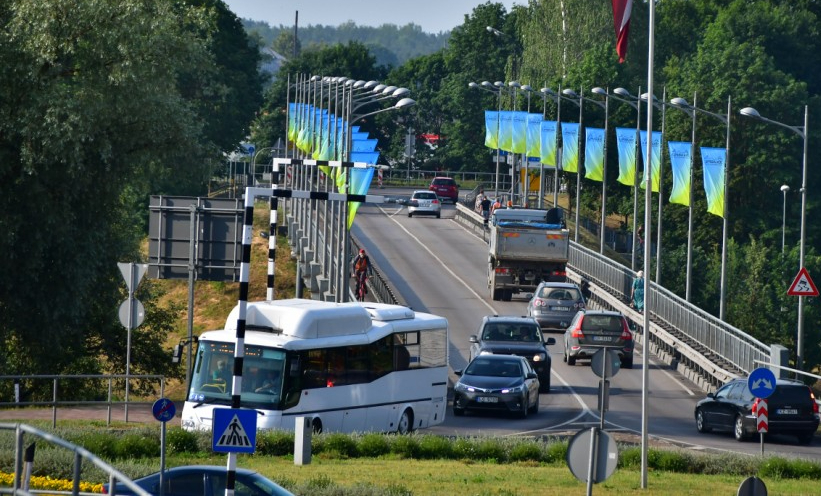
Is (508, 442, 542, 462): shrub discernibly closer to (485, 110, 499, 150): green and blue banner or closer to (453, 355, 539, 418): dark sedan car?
(453, 355, 539, 418): dark sedan car

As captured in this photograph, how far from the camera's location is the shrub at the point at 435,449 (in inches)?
973

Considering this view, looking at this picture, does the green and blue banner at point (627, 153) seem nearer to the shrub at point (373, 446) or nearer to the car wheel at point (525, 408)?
the car wheel at point (525, 408)

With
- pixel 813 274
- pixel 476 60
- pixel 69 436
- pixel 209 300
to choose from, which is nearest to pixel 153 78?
pixel 69 436

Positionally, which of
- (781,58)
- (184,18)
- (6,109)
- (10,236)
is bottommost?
(10,236)

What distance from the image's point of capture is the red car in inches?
3910

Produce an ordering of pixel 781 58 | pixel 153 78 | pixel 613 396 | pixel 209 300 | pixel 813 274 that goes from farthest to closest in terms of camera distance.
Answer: pixel 781 58 < pixel 813 274 < pixel 209 300 < pixel 613 396 < pixel 153 78

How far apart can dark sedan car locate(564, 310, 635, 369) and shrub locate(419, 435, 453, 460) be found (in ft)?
52.5

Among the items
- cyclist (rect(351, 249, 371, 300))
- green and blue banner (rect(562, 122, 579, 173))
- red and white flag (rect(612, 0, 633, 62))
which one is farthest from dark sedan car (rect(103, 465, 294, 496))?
green and blue banner (rect(562, 122, 579, 173))

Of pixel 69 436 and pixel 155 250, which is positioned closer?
pixel 69 436

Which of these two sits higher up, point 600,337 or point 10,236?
point 10,236

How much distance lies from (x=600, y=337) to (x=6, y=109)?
18.7 meters

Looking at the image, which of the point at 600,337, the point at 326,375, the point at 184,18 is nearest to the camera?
the point at 326,375

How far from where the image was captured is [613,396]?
36.7 m

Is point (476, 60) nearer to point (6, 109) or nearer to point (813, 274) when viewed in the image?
point (813, 274)
